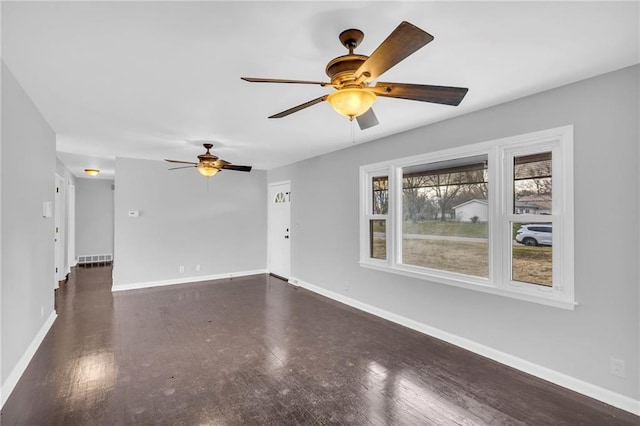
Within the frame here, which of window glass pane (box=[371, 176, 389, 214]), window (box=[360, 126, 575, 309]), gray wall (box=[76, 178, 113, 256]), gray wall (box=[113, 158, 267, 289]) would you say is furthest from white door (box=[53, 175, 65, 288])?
window glass pane (box=[371, 176, 389, 214])

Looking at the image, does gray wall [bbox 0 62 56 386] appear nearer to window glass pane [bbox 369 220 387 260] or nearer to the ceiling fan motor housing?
the ceiling fan motor housing

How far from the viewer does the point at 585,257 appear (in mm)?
2461

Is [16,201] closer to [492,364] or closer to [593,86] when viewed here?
[492,364]

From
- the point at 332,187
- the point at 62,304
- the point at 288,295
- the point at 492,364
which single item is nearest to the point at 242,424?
the point at 492,364

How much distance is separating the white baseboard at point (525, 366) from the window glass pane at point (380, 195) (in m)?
1.34

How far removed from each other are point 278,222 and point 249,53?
4950mm

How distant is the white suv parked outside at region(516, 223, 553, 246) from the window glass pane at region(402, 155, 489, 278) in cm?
35

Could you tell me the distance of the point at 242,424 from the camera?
2.12m

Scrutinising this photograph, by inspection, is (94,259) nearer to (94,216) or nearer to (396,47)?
(94,216)

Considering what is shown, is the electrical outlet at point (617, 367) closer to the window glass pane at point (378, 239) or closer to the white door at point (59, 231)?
the window glass pane at point (378, 239)

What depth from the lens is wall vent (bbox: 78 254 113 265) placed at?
27.3 ft

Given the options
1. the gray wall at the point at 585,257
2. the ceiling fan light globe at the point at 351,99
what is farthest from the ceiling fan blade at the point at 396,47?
the gray wall at the point at 585,257

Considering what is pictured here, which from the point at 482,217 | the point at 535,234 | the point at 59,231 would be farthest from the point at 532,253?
the point at 59,231

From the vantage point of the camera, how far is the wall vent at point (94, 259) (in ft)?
27.3
